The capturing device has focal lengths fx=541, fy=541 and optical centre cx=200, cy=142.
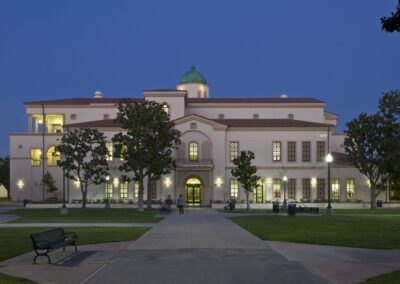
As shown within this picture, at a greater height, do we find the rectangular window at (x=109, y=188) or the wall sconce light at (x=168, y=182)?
the wall sconce light at (x=168, y=182)

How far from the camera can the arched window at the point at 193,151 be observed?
60.5m

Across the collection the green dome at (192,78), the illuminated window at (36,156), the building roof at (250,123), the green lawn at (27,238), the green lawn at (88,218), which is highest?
the green dome at (192,78)

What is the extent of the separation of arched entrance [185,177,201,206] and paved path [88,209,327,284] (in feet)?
131

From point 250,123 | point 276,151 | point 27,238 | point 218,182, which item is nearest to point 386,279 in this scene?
point 27,238

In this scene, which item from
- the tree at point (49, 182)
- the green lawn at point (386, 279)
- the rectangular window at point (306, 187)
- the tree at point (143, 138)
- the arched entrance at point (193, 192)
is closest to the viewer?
the green lawn at point (386, 279)

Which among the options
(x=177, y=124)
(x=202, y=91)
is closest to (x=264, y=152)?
(x=177, y=124)

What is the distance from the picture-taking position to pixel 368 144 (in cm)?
5384

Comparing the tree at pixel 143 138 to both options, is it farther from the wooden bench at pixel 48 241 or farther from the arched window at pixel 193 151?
the wooden bench at pixel 48 241

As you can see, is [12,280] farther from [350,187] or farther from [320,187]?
[350,187]

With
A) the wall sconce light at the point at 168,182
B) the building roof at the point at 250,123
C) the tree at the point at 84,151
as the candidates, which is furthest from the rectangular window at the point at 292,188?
the tree at the point at 84,151

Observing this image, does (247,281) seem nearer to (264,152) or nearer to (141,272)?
(141,272)

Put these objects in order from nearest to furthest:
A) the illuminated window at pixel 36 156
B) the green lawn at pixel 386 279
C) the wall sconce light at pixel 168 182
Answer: the green lawn at pixel 386 279, the wall sconce light at pixel 168 182, the illuminated window at pixel 36 156

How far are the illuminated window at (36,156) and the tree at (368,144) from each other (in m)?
36.7

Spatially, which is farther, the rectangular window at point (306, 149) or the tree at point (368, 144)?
the rectangular window at point (306, 149)
